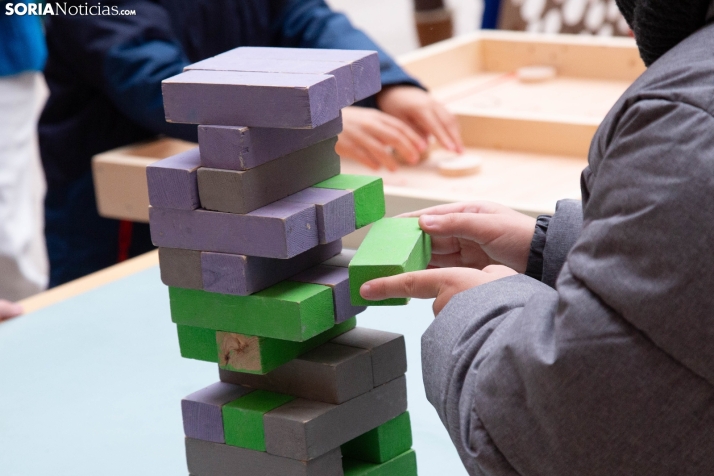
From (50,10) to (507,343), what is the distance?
4.41ft

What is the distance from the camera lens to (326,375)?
2.63 feet

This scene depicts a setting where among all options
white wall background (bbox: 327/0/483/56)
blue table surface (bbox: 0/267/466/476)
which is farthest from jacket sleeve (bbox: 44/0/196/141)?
white wall background (bbox: 327/0/483/56)

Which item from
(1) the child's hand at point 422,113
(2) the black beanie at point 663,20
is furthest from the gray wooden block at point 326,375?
(1) the child's hand at point 422,113

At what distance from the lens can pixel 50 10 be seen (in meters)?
1.71

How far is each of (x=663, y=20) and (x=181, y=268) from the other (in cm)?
43

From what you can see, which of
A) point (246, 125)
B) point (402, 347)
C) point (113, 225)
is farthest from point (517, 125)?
point (246, 125)

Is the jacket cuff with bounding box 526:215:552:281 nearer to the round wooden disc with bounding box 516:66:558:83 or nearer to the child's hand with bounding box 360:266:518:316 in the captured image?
the child's hand with bounding box 360:266:518:316

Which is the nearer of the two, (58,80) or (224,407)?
→ (224,407)

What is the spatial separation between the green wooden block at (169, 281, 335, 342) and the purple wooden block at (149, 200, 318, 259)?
4 cm

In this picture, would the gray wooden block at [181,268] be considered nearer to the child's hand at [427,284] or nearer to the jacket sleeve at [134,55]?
the child's hand at [427,284]

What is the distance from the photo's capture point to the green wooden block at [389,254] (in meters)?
0.77

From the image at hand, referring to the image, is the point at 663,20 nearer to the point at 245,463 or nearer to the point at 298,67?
the point at 298,67

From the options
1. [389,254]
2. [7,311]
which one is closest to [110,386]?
[7,311]

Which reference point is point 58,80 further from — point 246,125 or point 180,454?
point 246,125
